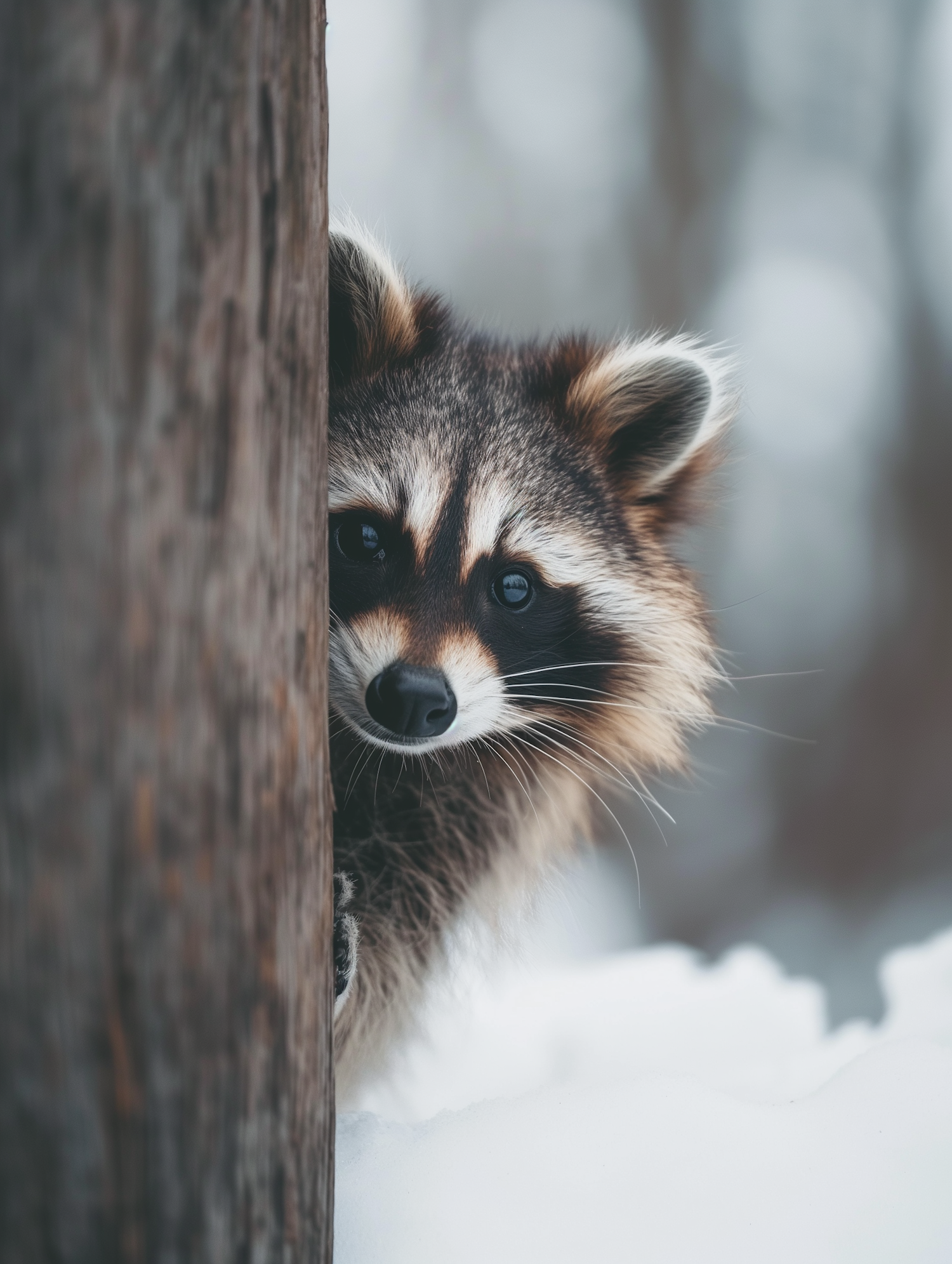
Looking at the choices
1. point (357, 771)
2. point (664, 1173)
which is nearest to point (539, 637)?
point (357, 771)

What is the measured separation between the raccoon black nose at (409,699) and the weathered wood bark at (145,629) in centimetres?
49

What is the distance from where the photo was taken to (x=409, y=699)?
149 cm

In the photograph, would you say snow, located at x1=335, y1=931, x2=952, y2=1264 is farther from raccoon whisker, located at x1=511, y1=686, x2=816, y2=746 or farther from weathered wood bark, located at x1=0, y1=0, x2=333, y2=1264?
raccoon whisker, located at x1=511, y1=686, x2=816, y2=746

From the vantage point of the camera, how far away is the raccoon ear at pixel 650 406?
1.93 m

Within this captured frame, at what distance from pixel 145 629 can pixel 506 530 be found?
0.97 m

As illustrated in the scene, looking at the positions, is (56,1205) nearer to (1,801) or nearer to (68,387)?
(1,801)

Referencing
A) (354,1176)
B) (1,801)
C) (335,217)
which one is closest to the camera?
(1,801)

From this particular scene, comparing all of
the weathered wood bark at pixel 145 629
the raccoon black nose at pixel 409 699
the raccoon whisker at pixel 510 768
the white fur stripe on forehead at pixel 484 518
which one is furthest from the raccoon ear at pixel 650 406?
the weathered wood bark at pixel 145 629

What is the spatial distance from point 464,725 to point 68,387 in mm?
939

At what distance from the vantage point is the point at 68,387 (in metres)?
0.85

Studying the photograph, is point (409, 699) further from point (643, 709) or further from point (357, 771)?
point (643, 709)

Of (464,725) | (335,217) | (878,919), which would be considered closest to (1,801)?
(464,725)

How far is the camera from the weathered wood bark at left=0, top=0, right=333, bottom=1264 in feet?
2.77

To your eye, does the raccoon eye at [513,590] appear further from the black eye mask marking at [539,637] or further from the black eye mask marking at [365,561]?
the black eye mask marking at [365,561]
